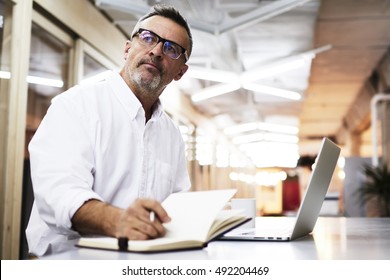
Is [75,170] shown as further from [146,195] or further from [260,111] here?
[260,111]

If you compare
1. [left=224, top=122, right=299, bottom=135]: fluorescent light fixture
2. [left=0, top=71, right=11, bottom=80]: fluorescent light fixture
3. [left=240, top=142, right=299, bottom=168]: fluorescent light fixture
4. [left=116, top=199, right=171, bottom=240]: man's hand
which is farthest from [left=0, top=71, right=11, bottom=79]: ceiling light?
[left=240, top=142, right=299, bottom=168]: fluorescent light fixture

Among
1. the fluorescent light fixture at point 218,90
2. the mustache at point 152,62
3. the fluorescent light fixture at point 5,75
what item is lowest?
the mustache at point 152,62

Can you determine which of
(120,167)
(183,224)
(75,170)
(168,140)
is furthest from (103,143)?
(183,224)

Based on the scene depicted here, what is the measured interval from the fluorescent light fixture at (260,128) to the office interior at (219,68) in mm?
508

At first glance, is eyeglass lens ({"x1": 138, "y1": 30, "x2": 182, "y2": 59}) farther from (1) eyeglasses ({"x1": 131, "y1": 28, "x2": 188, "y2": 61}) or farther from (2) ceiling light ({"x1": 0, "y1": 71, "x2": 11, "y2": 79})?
(2) ceiling light ({"x1": 0, "y1": 71, "x2": 11, "y2": 79})

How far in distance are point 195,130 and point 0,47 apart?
6.30m

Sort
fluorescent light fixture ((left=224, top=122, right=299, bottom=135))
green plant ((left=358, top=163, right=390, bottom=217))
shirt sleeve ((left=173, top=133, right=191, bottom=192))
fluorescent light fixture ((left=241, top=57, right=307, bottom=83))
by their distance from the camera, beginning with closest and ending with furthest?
shirt sleeve ((left=173, top=133, right=191, bottom=192)) < fluorescent light fixture ((left=241, top=57, right=307, bottom=83)) < green plant ((left=358, top=163, right=390, bottom=217)) < fluorescent light fixture ((left=224, top=122, right=299, bottom=135))

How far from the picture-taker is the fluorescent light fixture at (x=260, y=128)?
1149 cm

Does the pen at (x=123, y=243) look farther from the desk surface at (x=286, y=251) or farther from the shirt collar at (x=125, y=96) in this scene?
the shirt collar at (x=125, y=96)

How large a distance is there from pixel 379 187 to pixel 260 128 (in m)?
6.29

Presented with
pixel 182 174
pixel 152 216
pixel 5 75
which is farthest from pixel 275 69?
pixel 152 216

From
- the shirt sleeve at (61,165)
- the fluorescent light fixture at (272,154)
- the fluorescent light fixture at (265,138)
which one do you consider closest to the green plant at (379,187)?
the shirt sleeve at (61,165)

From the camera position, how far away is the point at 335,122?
11875 millimetres

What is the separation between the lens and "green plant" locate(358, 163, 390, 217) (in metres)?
6.08
